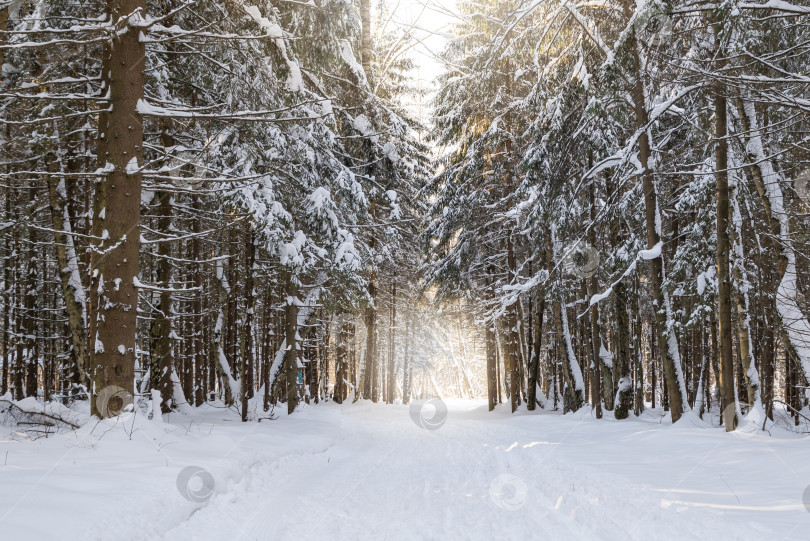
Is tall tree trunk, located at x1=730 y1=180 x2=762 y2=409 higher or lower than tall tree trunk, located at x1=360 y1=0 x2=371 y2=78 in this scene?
lower

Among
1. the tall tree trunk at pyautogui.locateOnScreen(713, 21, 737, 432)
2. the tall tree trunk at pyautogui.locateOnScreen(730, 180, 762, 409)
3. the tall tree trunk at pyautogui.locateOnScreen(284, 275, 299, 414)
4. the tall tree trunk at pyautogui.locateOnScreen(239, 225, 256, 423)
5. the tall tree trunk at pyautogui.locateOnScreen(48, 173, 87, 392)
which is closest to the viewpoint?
the tall tree trunk at pyautogui.locateOnScreen(713, 21, 737, 432)

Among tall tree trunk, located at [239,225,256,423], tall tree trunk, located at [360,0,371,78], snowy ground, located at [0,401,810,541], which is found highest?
tall tree trunk, located at [360,0,371,78]

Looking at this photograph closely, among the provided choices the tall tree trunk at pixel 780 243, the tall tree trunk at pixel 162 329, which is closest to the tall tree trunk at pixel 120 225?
the tall tree trunk at pixel 162 329

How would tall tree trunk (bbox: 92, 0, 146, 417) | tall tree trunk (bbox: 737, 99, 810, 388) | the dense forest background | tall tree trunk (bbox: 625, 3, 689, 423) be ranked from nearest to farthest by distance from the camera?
tall tree trunk (bbox: 92, 0, 146, 417), the dense forest background, tall tree trunk (bbox: 737, 99, 810, 388), tall tree trunk (bbox: 625, 3, 689, 423)

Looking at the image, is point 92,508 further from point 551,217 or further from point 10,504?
point 551,217

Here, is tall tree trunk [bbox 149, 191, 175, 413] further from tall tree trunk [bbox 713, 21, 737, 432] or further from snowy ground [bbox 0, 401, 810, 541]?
tall tree trunk [bbox 713, 21, 737, 432]

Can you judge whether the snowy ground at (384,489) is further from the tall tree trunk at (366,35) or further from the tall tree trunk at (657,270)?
the tall tree trunk at (366,35)

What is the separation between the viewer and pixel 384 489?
23.0 ft

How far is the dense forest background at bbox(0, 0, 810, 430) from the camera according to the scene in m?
6.37

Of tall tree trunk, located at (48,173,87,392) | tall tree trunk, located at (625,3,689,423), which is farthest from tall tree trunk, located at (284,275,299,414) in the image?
tall tree trunk, located at (625,3,689,423)

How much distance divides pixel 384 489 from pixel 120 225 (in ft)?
16.2

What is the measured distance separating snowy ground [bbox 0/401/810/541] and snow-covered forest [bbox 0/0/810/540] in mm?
46

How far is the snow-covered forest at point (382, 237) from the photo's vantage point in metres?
5.47

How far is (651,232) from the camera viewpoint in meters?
12.5
